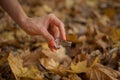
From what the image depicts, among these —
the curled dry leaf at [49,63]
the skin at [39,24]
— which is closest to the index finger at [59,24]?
the skin at [39,24]

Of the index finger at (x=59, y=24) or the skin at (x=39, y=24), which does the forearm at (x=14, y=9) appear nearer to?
the skin at (x=39, y=24)

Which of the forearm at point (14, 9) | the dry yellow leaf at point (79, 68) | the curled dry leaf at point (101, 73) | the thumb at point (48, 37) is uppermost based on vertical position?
the forearm at point (14, 9)

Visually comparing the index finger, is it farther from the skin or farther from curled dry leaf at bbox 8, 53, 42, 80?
curled dry leaf at bbox 8, 53, 42, 80

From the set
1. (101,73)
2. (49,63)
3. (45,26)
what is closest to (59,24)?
(45,26)

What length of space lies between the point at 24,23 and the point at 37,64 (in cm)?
21

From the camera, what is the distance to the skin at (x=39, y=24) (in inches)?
57.0

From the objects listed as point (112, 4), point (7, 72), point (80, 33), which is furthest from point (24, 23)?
point (112, 4)

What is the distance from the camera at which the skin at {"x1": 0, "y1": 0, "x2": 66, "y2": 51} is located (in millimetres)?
1448

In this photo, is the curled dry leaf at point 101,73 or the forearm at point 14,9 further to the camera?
the forearm at point 14,9

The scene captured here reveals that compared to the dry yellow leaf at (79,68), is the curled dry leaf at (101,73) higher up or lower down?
lower down

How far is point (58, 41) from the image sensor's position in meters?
1.50

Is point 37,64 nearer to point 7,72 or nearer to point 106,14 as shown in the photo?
point 7,72

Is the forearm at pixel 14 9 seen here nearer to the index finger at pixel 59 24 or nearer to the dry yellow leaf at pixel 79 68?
the index finger at pixel 59 24

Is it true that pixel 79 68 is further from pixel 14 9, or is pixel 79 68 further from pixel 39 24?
pixel 14 9
